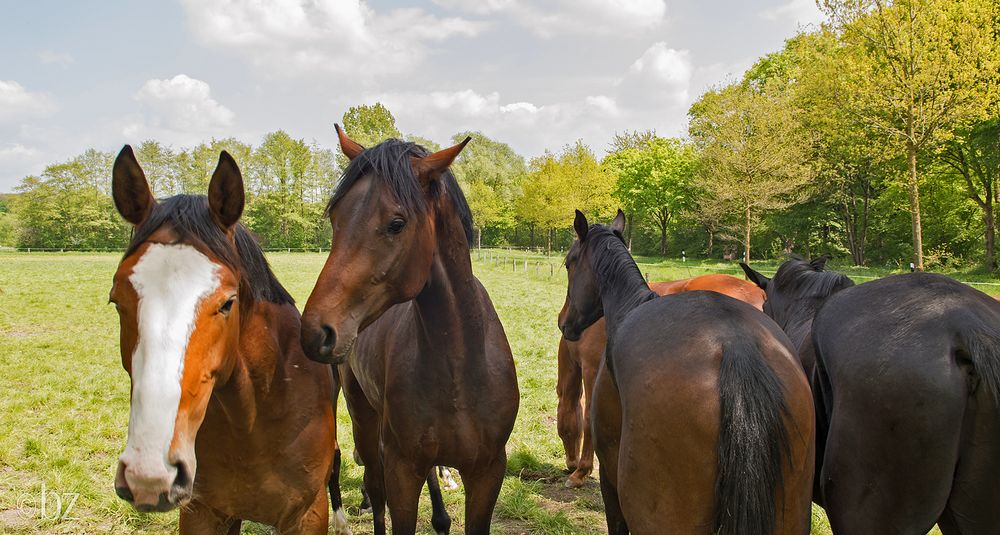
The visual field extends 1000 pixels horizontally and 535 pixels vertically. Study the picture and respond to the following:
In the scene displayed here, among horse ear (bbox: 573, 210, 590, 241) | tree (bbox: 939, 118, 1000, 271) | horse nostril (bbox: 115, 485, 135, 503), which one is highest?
tree (bbox: 939, 118, 1000, 271)

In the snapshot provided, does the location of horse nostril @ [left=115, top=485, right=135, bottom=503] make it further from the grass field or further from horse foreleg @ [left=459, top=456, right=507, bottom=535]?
the grass field

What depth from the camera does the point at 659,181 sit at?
40.8m

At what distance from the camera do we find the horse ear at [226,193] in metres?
2.02

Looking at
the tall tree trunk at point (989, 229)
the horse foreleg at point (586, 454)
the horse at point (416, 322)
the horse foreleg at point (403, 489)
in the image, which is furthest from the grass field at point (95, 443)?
the tall tree trunk at point (989, 229)

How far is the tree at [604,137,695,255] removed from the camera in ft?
131

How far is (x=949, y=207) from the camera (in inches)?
1071

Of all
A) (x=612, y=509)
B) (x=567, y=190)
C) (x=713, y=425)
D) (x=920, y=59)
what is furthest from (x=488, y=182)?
(x=713, y=425)

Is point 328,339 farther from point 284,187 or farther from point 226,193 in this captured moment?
point 284,187

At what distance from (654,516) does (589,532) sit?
2381mm

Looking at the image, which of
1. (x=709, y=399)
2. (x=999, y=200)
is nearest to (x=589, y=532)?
(x=709, y=399)

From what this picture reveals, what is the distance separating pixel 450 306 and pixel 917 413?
2.12 m

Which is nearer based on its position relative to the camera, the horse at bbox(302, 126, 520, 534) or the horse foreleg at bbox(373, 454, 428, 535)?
the horse at bbox(302, 126, 520, 534)

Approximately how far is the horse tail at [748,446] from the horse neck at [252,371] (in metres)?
1.89

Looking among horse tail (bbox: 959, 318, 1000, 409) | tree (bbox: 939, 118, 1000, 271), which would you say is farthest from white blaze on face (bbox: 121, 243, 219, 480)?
tree (bbox: 939, 118, 1000, 271)
